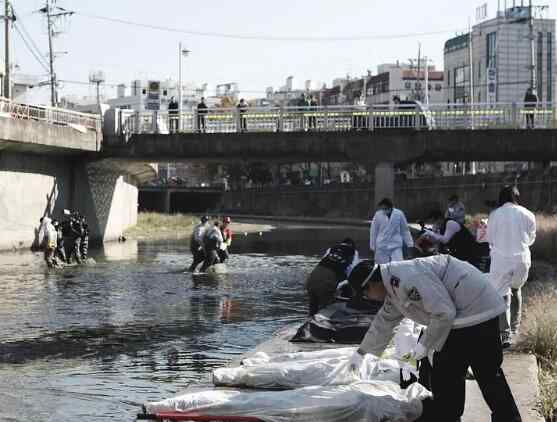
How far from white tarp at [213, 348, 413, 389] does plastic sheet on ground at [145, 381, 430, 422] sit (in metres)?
0.47

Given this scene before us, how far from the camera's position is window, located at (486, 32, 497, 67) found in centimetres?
10150

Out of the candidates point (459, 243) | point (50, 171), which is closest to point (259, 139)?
point (50, 171)

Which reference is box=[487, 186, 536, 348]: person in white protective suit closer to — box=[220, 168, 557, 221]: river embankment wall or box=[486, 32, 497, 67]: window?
box=[220, 168, 557, 221]: river embankment wall

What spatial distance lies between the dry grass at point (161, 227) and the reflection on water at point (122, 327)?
59.7ft

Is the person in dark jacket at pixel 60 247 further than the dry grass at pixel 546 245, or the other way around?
the person in dark jacket at pixel 60 247

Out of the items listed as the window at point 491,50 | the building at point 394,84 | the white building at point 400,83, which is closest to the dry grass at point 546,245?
the window at point 491,50

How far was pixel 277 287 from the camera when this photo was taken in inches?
936

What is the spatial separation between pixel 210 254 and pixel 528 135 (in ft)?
51.1

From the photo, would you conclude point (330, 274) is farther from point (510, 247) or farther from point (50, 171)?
point (50, 171)

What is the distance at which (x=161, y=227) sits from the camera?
5572 centimetres

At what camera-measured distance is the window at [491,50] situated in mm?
101500

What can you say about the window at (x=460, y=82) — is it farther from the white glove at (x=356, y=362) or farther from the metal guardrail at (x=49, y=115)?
the white glove at (x=356, y=362)

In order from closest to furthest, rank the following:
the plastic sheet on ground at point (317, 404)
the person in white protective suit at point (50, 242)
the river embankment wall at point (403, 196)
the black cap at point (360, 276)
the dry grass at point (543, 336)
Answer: the black cap at point (360, 276) < the plastic sheet on ground at point (317, 404) < the dry grass at point (543, 336) < the person in white protective suit at point (50, 242) < the river embankment wall at point (403, 196)

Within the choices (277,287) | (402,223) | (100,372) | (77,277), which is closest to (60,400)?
(100,372)
